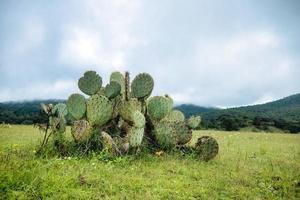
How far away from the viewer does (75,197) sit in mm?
5723

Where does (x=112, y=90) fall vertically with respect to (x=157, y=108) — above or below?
above

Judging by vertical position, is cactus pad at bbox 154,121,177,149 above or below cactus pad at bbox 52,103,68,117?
below

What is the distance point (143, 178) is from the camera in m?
6.93

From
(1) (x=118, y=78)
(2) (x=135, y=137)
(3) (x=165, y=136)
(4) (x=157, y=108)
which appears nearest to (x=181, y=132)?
(3) (x=165, y=136)

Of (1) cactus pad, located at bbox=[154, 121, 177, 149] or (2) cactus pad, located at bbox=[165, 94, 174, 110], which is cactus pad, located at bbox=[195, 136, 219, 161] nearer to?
(1) cactus pad, located at bbox=[154, 121, 177, 149]

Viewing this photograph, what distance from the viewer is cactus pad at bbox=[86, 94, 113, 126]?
31.0 ft

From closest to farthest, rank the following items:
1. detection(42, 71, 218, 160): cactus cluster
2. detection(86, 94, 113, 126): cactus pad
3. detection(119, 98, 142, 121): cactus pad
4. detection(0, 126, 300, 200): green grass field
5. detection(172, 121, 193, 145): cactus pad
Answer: detection(0, 126, 300, 200): green grass field < detection(42, 71, 218, 160): cactus cluster < detection(86, 94, 113, 126): cactus pad < detection(119, 98, 142, 121): cactus pad < detection(172, 121, 193, 145): cactus pad

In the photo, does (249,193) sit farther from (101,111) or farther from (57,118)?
(57,118)

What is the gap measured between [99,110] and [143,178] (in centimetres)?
295

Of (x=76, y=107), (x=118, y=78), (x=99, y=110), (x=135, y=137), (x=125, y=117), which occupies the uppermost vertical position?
(x=118, y=78)

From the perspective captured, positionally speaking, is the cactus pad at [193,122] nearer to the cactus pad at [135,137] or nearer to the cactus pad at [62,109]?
the cactus pad at [135,137]

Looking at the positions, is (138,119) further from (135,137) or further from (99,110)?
(99,110)

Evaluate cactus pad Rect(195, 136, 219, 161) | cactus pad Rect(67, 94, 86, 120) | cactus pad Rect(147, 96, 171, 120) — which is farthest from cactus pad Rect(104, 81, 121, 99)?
cactus pad Rect(195, 136, 219, 161)

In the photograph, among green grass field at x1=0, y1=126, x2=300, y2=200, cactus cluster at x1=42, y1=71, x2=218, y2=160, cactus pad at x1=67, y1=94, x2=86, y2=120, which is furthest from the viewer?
cactus pad at x1=67, y1=94, x2=86, y2=120
